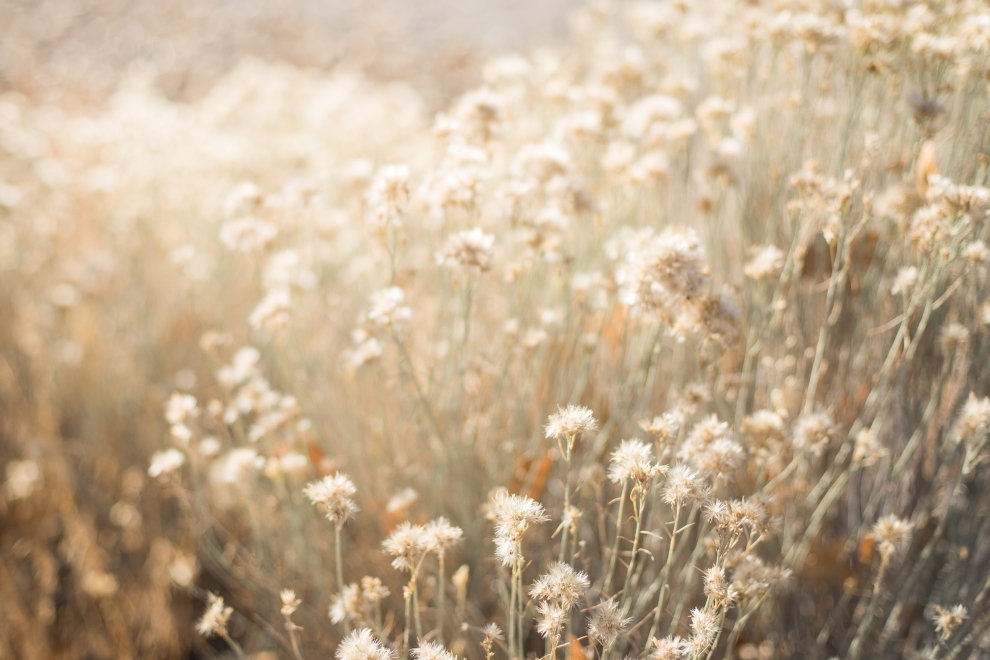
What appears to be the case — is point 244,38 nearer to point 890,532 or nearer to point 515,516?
point 515,516

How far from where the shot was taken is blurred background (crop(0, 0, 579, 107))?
7508 millimetres

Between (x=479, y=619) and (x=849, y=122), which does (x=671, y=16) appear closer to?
(x=849, y=122)

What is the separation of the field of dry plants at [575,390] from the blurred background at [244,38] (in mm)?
4662

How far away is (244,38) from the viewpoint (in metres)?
8.54

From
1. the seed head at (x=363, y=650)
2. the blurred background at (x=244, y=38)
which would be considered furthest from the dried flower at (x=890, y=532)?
the blurred background at (x=244, y=38)

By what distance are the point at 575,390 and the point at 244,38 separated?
8720 mm

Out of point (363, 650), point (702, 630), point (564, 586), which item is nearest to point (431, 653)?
point (363, 650)

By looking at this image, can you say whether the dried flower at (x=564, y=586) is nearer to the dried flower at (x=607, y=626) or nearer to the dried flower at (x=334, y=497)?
the dried flower at (x=607, y=626)

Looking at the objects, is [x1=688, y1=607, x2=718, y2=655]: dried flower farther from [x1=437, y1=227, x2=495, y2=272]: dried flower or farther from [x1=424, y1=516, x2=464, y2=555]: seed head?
[x1=437, y1=227, x2=495, y2=272]: dried flower

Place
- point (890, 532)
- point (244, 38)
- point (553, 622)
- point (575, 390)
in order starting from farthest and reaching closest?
point (244, 38) < point (575, 390) < point (890, 532) < point (553, 622)

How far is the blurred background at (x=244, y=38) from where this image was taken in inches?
296

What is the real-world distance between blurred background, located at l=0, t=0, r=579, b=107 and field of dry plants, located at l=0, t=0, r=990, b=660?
4.66m

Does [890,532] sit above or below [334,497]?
A: below

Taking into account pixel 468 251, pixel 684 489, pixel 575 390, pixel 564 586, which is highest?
pixel 468 251
